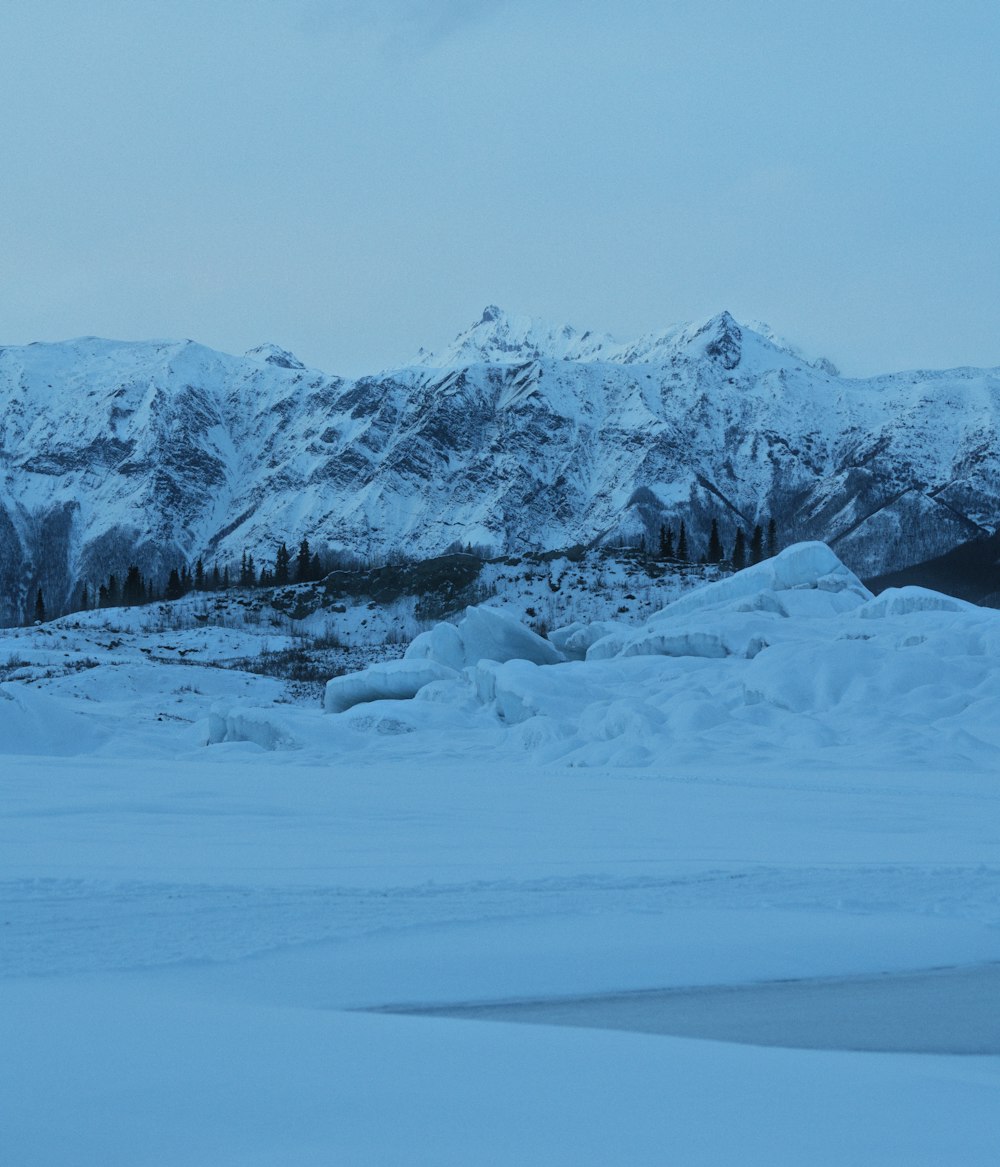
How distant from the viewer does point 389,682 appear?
25812 millimetres

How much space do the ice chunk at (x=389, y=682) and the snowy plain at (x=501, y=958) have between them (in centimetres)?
965

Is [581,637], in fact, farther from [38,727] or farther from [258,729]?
[38,727]

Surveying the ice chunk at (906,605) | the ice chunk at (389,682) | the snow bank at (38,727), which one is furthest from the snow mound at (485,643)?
the snow bank at (38,727)

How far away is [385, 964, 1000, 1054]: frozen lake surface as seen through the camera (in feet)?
15.7

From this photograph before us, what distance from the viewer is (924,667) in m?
20.0

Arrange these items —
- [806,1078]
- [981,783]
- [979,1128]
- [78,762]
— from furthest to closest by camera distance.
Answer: [78,762], [981,783], [806,1078], [979,1128]

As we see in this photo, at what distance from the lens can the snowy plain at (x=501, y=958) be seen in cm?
331

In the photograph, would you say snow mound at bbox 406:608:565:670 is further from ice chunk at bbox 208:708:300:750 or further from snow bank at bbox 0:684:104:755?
snow bank at bbox 0:684:104:755

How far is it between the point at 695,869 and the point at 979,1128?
14.8 feet

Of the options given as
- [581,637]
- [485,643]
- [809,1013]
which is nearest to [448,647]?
[485,643]

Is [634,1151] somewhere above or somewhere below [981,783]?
above

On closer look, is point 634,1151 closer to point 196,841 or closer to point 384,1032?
point 384,1032

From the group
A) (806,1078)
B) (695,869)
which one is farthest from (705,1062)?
(695,869)

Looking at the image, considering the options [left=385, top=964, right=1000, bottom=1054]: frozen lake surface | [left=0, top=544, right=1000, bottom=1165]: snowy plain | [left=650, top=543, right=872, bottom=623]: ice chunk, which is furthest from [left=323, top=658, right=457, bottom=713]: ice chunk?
[left=385, top=964, right=1000, bottom=1054]: frozen lake surface
